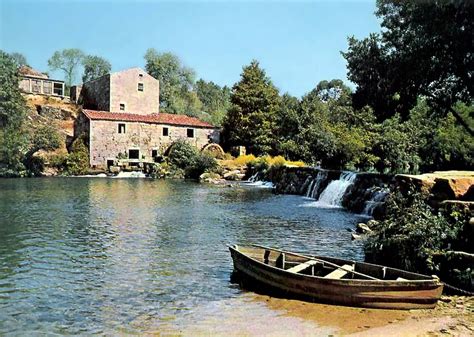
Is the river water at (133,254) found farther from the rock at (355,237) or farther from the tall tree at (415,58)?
the tall tree at (415,58)

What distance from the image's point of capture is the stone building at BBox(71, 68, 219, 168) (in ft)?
170

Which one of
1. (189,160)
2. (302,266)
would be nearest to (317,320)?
(302,266)

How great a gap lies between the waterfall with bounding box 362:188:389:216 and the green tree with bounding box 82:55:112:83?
72.5 m

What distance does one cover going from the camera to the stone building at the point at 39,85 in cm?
6219

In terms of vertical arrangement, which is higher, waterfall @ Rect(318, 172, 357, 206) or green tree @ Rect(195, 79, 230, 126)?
green tree @ Rect(195, 79, 230, 126)

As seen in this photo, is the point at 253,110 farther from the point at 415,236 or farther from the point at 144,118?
the point at 415,236

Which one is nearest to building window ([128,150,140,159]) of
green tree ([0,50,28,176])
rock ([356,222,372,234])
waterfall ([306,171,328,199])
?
green tree ([0,50,28,176])

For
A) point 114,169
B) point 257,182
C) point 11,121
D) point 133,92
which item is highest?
point 133,92

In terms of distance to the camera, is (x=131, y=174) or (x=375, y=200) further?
(x=131, y=174)

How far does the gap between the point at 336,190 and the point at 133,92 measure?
39870 mm

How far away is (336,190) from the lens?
27078 millimetres

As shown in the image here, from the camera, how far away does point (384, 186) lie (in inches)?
907

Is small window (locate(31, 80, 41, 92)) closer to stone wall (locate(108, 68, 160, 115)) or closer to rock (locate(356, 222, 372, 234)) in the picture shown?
stone wall (locate(108, 68, 160, 115))

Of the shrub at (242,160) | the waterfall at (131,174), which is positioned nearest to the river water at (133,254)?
the shrub at (242,160)
